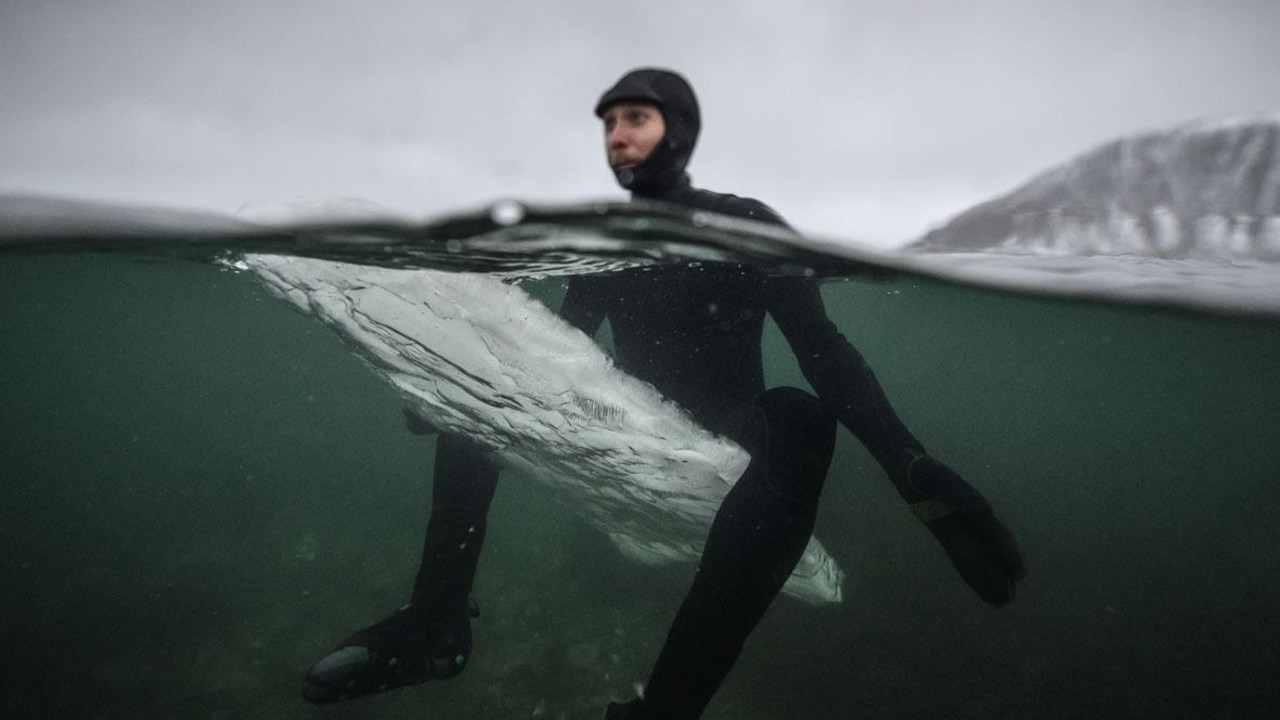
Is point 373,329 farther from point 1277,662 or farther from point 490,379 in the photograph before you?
point 1277,662

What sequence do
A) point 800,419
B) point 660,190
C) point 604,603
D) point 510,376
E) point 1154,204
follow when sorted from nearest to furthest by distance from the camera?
point 800,419 → point 1154,204 → point 660,190 → point 510,376 → point 604,603

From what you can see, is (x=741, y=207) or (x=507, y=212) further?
(x=741, y=207)

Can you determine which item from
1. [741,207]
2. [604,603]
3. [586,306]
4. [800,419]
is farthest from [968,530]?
[604,603]

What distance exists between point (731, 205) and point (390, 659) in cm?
421

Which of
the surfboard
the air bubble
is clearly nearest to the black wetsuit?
the surfboard

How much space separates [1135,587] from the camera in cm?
1094

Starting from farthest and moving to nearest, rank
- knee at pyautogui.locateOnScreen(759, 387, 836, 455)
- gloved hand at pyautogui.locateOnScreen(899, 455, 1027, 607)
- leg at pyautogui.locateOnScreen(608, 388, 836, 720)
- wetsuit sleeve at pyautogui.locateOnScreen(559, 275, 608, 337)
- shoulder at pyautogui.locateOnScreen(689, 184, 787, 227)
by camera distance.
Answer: wetsuit sleeve at pyautogui.locateOnScreen(559, 275, 608, 337)
shoulder at pyautogui.locateOnScreen(689, 184, 787, 227)
knee at pyautogui.locateOnScreen(759, 387, 836, 455)
gloved hand at pyautogui.locateOnScreen(899, 455, 1027, 607)
leg at pyautogui.locateOnScreen(608, 388, 836, 720)

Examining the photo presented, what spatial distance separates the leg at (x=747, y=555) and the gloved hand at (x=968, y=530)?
1.77 ft

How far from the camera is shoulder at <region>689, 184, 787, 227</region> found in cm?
386

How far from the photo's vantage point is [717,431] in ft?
14.7

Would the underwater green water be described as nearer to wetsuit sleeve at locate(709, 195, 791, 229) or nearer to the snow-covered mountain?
the snow-covered mountain

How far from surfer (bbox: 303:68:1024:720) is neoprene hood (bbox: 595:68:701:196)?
0.01 m

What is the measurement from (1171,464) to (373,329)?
5541 cm

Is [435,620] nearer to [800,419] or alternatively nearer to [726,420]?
[726,420]
